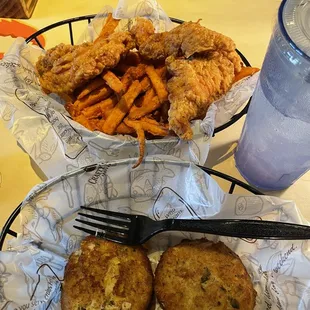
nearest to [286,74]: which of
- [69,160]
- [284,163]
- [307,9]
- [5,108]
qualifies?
[307,9]

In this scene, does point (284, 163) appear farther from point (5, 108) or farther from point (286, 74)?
point (5, 108)

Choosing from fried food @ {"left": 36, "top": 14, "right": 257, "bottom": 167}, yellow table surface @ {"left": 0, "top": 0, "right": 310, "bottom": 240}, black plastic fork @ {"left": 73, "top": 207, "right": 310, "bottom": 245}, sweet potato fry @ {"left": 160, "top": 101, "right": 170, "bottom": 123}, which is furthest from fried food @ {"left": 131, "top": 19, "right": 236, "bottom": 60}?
black plastic fork @ {"left": 73, "top": 207, "right": 310, "bottom": 245}

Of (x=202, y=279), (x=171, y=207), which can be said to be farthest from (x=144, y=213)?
(x=202, y=279)

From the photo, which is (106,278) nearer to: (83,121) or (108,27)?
(83,121)

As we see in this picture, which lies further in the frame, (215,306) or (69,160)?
(69,160)

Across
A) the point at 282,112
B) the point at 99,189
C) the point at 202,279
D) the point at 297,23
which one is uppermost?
the point at 297,23

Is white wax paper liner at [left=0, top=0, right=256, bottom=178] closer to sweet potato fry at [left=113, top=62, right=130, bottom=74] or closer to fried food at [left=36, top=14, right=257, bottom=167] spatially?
fried food at [left=36, top=14, right=257, bottom=167]

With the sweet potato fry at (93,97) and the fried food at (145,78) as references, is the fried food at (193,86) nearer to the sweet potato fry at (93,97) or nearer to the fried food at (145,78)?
the fried food at (145,78)
